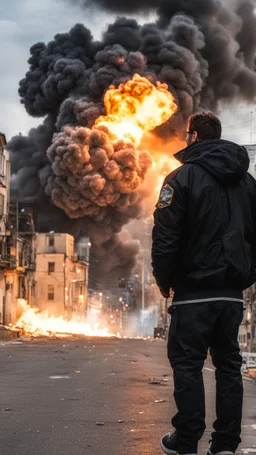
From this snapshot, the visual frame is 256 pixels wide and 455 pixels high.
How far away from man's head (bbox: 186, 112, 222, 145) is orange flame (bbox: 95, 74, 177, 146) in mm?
56928

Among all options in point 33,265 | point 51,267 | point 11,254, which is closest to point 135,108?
point 11,254

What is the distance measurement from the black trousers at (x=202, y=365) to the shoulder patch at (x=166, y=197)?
2.14ft

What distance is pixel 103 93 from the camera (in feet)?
213

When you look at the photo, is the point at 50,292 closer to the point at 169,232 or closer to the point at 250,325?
the point at 250,325

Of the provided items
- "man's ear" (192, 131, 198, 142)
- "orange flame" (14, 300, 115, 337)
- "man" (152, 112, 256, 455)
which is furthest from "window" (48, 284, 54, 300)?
"man" (152, 112, 256, 455)

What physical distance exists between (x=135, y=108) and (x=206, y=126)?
57667 millimetres

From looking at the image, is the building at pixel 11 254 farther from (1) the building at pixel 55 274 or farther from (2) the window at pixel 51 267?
(2) the window at pixel 51 267

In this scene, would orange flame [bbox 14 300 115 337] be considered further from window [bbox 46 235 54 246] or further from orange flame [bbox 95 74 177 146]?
orange flame [bbox 95 74 177 146]

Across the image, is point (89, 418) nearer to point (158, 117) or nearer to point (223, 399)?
point (223, 399)

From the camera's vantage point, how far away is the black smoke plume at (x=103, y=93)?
62.9 meters

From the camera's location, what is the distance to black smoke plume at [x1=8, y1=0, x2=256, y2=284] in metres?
62.9

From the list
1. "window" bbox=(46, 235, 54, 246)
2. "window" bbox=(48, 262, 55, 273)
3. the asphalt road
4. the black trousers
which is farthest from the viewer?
"window" bbox=(48, 262, 55, 273)

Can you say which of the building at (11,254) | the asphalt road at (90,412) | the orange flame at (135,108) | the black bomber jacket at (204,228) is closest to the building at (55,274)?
the building at (11,254)

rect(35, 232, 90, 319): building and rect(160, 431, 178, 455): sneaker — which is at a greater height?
rect(35, 232, 90, 319): building
